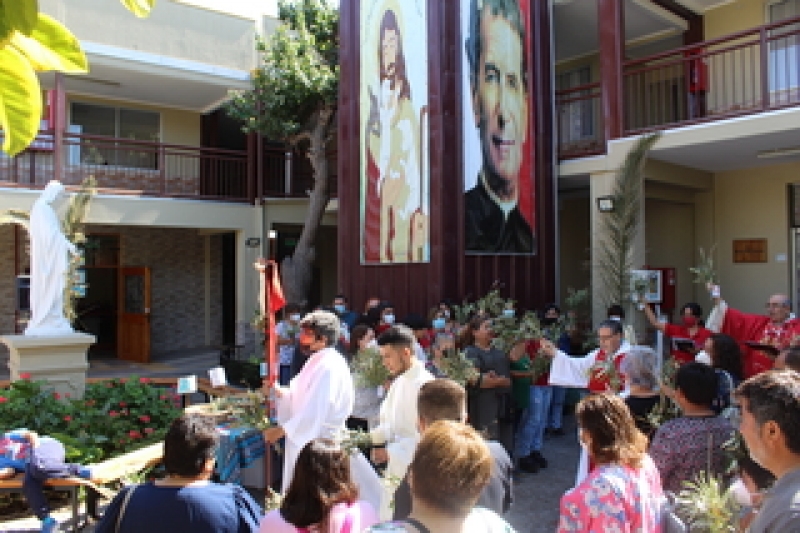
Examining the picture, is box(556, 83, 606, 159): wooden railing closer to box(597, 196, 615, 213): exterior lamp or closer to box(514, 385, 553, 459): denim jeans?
box(597, 196, 615, 213): exterior lamp

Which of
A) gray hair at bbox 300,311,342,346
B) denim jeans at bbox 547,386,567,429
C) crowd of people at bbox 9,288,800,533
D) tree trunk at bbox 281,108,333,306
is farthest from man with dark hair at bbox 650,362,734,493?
tree trunk at bbox 281,108,333,306

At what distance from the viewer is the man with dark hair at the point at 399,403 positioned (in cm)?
395

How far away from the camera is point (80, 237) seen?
11031mm

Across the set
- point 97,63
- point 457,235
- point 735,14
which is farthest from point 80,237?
point 735,14

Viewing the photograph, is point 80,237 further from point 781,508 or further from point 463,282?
point 781,508

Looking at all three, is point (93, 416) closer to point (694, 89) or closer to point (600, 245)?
point (600, 245)

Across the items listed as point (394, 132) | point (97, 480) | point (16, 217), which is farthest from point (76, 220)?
point (97, 480)

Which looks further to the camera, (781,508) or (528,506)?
(528,506)

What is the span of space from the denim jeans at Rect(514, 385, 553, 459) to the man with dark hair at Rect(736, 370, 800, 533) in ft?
15.4

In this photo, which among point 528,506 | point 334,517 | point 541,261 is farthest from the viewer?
point 541,261

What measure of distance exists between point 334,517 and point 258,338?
1207 cm

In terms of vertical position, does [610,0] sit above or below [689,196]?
above

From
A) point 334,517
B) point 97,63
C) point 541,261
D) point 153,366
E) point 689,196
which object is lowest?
point 153,366

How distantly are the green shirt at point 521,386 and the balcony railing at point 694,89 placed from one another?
5.13 m
